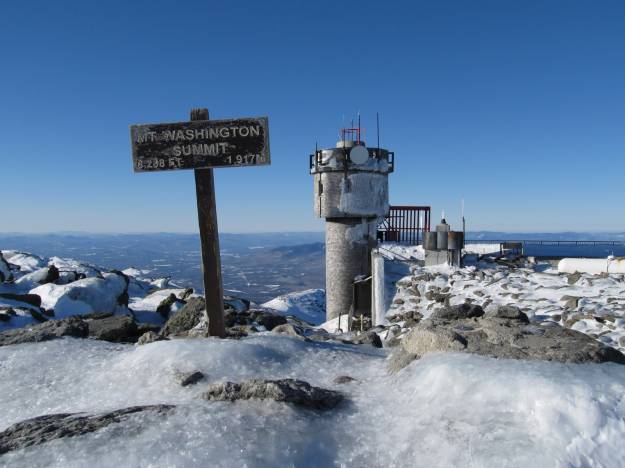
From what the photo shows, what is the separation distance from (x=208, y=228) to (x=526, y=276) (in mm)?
11455

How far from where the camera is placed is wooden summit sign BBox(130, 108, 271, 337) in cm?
670

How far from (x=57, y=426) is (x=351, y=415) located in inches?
111

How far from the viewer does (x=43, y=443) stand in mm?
3709

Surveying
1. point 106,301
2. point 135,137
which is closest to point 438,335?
point 135,137

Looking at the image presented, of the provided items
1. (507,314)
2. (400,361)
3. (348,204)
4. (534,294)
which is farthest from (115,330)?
(348,204)

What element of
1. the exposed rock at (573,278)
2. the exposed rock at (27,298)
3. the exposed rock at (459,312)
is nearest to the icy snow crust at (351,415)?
the exposed rock at (459,312)

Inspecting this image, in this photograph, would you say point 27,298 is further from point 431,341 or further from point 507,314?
point 507,314

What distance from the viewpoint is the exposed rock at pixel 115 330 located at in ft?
27.0

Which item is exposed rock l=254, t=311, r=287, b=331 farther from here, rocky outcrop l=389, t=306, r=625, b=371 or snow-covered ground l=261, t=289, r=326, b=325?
snow-covered ground l=261, t=289, r=326, b=325

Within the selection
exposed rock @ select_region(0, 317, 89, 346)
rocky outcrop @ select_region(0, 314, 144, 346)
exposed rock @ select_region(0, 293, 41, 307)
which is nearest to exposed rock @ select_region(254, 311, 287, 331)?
→ rocky outcrop @ select_region(0, 314, 144, 346)

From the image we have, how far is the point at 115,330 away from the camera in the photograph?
8.38 metres

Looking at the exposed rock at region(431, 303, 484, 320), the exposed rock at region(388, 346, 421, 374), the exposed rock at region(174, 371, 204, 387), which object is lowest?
the exposed rock at region(431, 303, 484, 320)

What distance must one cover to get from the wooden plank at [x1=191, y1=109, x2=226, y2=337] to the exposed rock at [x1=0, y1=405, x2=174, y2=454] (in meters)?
2.83

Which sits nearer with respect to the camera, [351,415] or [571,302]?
[351,415]
